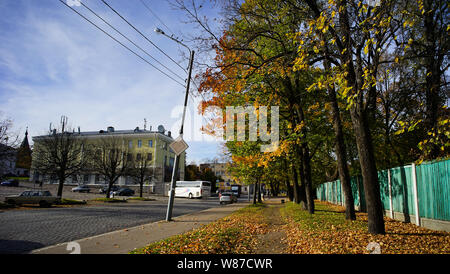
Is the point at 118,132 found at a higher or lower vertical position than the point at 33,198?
higher

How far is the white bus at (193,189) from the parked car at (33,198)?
29226 mm

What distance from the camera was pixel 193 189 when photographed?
170ft

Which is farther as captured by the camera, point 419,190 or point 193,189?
point 193,189

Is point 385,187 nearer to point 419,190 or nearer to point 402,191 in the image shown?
point 402,191

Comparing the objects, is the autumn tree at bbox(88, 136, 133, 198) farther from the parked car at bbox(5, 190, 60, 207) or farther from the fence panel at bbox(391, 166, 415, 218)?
the fence panel at bbox(391, 166, 415, 218)

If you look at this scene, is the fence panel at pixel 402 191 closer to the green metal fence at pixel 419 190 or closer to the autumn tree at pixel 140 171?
the green metal fence at pixel 419 190

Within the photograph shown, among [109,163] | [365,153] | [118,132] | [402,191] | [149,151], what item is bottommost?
[402,191]

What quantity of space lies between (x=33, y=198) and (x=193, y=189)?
31170mm

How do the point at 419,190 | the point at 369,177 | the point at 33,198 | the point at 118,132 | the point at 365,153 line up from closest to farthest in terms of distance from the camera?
the point at 369,177 → the point at 365,153 → the point at 419,190 → the point at 33,198 → the point at 118,132

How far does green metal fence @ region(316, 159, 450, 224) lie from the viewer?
8.33 meters

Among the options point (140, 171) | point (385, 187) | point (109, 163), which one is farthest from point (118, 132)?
point (385, 187)

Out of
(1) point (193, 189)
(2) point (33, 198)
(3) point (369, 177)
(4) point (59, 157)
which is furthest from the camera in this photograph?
(1) point (193, 189)

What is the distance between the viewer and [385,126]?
60.1 ft
